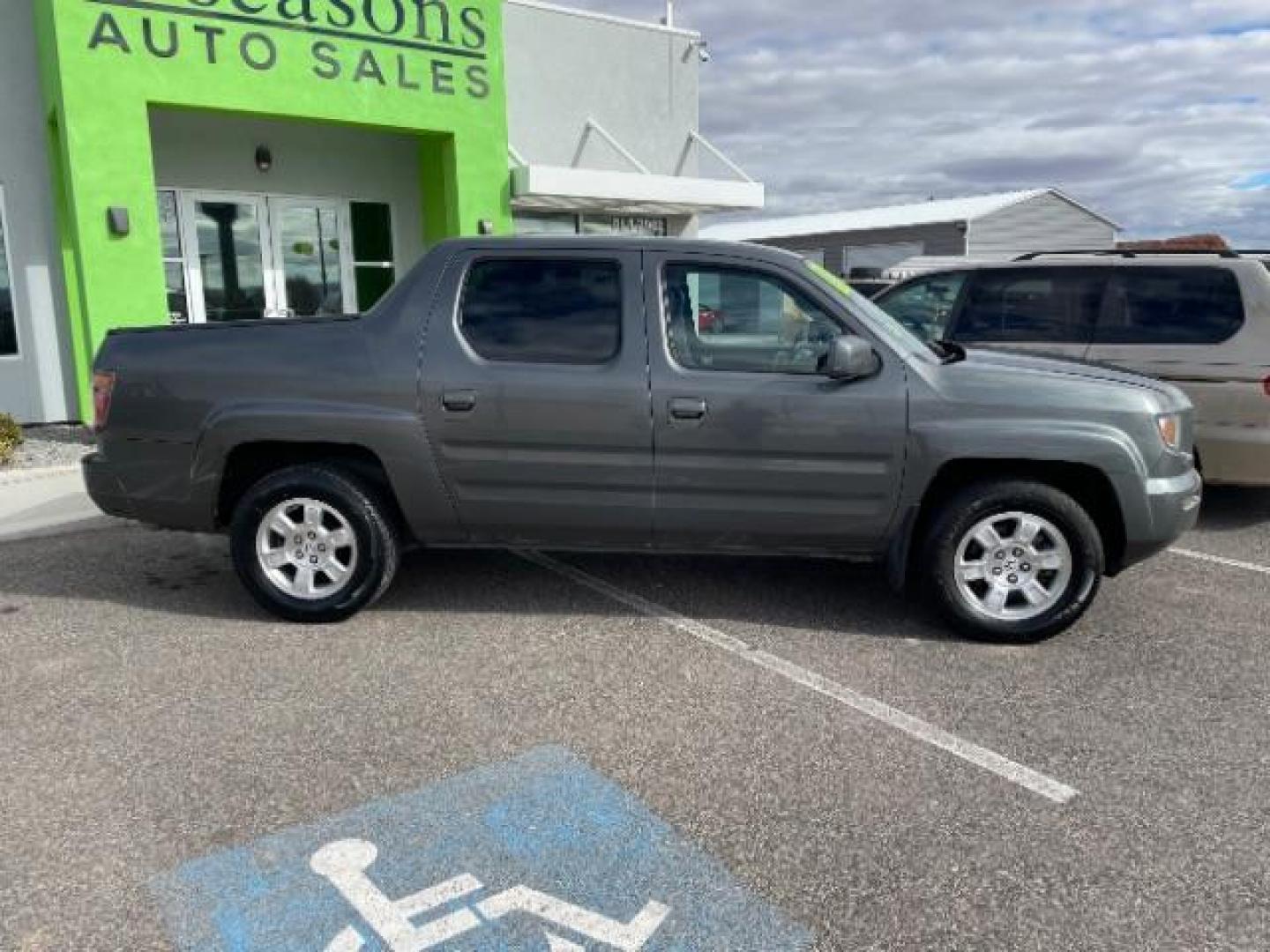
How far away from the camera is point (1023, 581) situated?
14.7 ft

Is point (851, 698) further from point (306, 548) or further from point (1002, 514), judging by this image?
point (306, 548)

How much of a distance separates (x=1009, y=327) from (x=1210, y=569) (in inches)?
90.7

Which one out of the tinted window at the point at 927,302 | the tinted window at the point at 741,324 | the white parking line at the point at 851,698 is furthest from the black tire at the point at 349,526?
the tinted window at the point at 927,302

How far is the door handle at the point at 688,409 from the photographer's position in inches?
174

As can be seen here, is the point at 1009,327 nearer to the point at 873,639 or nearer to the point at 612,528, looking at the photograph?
the point at 873,639

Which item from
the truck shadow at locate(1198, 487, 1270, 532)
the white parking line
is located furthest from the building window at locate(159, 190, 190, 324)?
the truck shadow at locate(1198, 487, 1270, 532)

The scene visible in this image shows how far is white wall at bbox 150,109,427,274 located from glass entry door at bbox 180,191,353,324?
0.19 metres

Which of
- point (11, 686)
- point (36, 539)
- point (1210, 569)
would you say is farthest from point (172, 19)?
point (1210, 569)

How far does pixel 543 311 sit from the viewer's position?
15.2 ft

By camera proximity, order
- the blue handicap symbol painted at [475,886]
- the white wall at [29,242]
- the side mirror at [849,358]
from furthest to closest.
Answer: the white wall at [29,242] → the side mirror at [849,358] → the blue handicap symbol painted at [475,886]

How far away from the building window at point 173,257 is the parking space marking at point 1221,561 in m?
10.1

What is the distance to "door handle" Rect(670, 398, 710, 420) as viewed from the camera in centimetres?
441

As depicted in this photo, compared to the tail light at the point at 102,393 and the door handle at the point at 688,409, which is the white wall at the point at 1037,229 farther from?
the tail light at the point at 102,393

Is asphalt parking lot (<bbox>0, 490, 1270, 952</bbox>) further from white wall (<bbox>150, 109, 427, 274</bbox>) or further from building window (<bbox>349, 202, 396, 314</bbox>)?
building window (<bbox>349, 202, 396, 314</bbox>)
